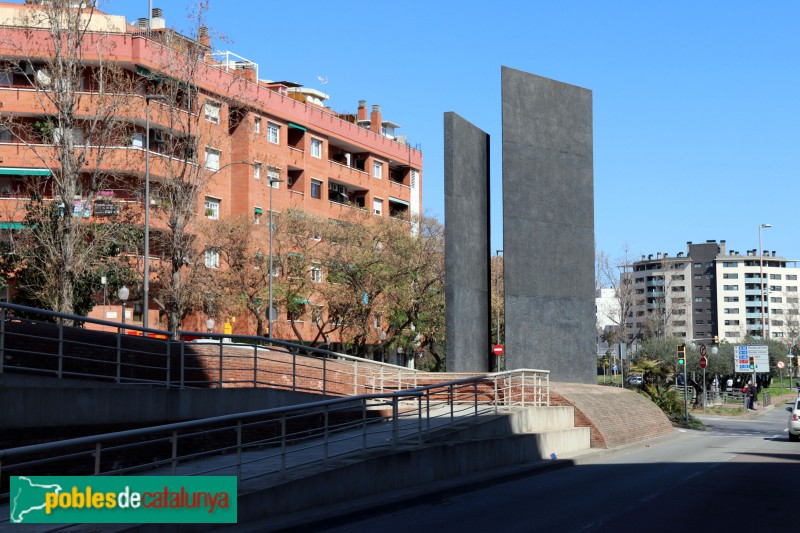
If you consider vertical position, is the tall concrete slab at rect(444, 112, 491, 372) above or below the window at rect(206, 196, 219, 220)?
below

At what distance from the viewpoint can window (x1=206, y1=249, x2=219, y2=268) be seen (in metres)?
53.1

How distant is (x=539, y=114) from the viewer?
31281 mm

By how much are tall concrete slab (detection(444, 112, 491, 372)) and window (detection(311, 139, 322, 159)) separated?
37322mm

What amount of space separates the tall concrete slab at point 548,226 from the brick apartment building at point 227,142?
1056 cm

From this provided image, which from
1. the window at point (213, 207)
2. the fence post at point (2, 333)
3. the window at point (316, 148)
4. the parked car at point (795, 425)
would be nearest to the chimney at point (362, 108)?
the window at point (316, 148)

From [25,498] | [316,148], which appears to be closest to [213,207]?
[316,148]

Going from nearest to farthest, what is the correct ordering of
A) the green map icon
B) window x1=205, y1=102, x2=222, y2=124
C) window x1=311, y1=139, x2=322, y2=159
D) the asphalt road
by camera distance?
the green map icon, the asphalt road, window x1=205, y1=102, x2=222, y2=124, window x1=311, y1=139, x2=322, y2=159

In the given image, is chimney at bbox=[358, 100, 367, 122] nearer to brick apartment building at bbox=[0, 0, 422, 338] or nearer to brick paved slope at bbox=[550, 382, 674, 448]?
brick apartment building at bbox=[0, 0, 422, 338]

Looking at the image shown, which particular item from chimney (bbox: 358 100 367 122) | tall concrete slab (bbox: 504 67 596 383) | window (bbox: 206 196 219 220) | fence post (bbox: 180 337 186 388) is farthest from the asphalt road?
chimney (bbox: 358 100 367 122)

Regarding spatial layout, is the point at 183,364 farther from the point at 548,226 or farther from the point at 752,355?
the point at 752,355

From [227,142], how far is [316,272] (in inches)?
356

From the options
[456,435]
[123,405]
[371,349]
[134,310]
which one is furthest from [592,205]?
[371,349]

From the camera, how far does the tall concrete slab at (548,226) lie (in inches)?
1201

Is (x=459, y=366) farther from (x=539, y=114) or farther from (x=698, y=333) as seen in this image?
(x=698, y=333)
